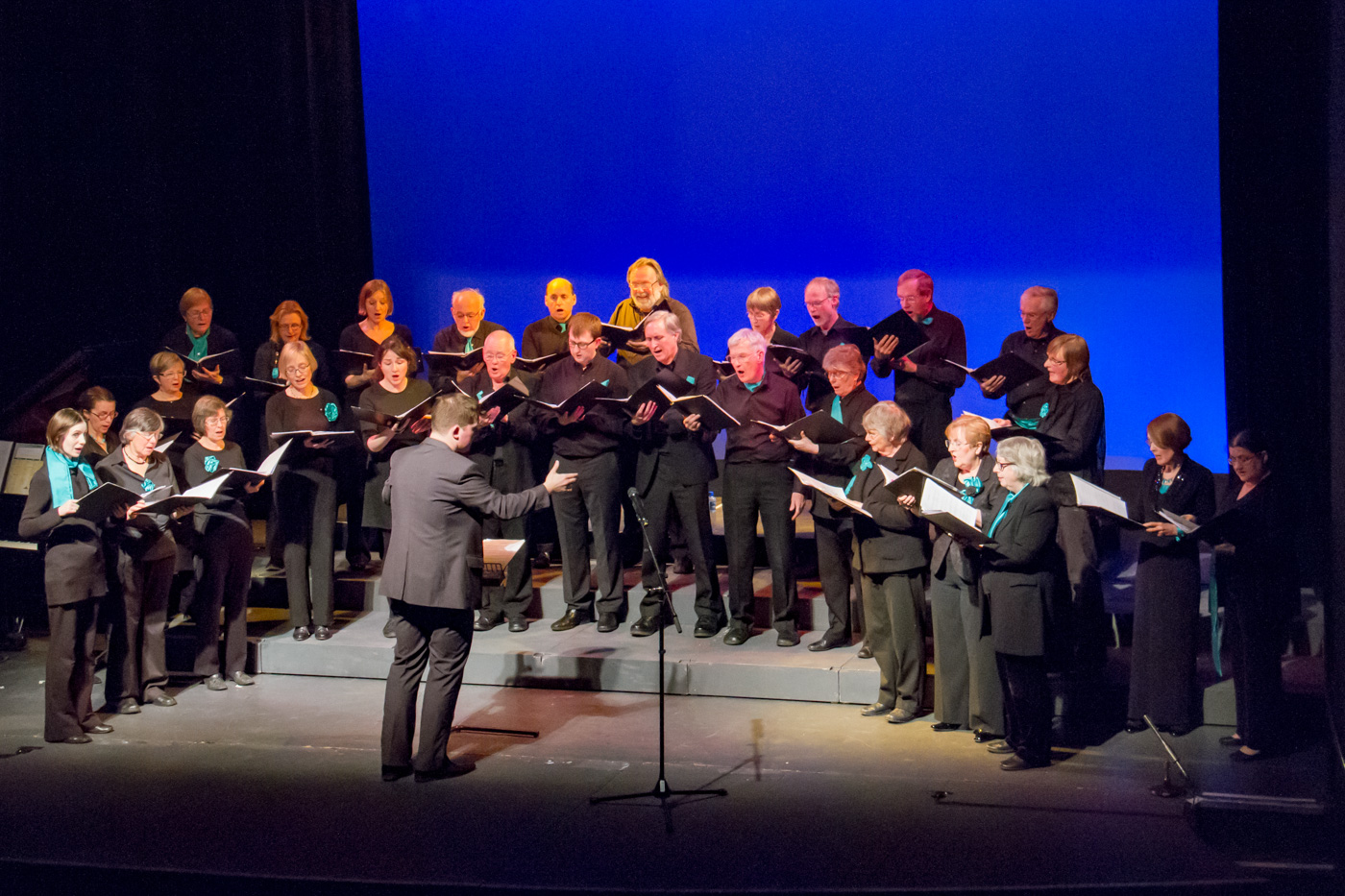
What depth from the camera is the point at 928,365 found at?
6.32 m

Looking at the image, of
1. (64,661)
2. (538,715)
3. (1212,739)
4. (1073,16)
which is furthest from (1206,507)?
(64,661)

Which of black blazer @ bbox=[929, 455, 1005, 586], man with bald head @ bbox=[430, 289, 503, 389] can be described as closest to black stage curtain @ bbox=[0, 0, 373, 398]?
man with bald head @ bbox=[430, 289, 503, 389]

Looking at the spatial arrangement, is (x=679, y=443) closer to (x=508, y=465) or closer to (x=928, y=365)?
(x=508, y=465)

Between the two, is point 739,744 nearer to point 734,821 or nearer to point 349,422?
point 734,821

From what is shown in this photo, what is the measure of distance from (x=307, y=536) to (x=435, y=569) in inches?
81.1

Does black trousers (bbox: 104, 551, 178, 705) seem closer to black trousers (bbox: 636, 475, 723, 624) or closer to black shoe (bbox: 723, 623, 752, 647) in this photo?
black trousers (bbox: 636, 475, 723, 624)

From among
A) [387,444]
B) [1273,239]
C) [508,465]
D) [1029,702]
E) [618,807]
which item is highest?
[1273,239]

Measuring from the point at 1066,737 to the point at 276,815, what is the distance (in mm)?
3135

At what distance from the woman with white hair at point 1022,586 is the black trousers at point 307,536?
11.0ft

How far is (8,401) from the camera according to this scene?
24.6 ft

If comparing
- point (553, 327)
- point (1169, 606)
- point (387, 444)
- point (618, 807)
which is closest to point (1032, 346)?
point (1169, 606)

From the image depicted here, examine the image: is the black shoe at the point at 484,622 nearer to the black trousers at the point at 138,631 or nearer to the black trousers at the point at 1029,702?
the black trousers at the point at 138,631

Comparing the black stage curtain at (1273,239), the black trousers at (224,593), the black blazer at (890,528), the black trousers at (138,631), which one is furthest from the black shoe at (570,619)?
the black stage curtain at (1273,239)

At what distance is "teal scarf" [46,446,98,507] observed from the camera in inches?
215
